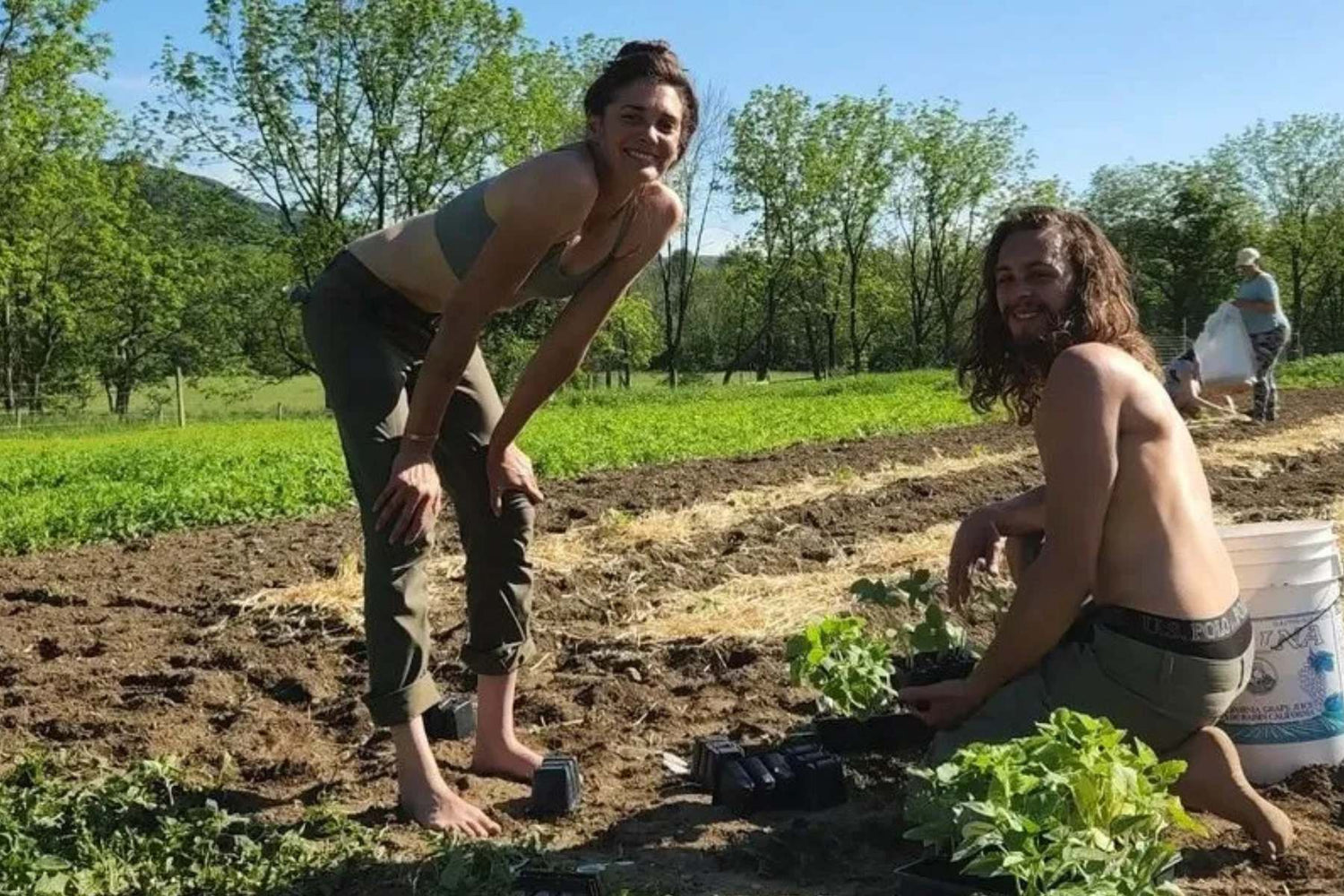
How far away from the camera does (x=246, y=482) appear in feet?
34.9

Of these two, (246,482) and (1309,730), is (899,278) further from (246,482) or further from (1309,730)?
(1309,730)

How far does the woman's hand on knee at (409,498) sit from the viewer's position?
9.70ft

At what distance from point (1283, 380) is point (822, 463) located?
66.6 feet

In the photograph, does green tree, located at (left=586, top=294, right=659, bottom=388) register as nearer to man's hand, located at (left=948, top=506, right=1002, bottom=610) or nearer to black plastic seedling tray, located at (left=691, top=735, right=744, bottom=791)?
black plastic seedling tray, located at (left=691, top=735, right=744, bottom=791)

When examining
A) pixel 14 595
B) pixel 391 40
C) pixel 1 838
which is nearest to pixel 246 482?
pixel 14 595

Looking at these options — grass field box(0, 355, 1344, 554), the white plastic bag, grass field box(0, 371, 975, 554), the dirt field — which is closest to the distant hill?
grass field box(0, 355, 1344, 554)

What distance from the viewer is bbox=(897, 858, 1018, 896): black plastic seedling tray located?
2.10 metres

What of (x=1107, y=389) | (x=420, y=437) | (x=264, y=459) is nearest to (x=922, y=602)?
(x=1107, y=389)

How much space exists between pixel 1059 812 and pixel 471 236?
6.15ft

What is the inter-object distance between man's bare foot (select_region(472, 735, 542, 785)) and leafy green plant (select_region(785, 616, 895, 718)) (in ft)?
2.58

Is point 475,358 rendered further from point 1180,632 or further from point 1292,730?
point 1292,730

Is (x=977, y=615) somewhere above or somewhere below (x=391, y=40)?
below

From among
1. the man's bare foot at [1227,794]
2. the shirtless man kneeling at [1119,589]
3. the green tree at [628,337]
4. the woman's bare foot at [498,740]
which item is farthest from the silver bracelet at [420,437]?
the green tree at [628,337]

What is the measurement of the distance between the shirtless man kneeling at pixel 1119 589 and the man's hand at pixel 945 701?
0.07ft
